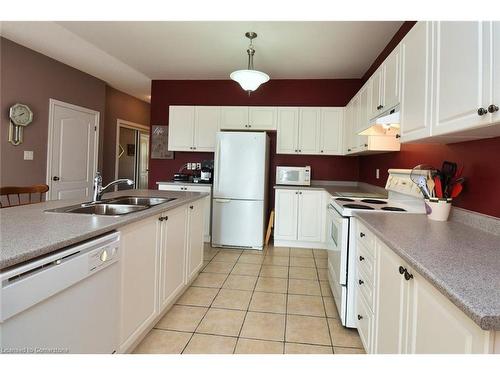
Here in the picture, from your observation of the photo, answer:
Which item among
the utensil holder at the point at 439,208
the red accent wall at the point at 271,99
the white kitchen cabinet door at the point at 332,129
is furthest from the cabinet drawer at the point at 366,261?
the red accent wall at the point at 271,99

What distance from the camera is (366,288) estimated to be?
66.8 inches

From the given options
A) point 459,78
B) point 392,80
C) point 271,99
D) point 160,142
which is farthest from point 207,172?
point 459,78

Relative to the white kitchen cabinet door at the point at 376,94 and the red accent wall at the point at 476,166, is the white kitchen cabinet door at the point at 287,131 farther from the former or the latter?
the red accent wall at the point at 476,166

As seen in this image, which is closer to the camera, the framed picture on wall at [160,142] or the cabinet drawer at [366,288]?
the cabinet drawer at [366,288]

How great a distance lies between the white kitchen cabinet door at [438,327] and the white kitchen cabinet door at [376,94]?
176cm

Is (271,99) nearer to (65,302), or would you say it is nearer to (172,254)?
(172,254)

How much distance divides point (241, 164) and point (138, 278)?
2497 mm

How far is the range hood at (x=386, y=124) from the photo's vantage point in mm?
2016

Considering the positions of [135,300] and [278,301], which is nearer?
[135,300]

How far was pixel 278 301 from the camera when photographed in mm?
2439
